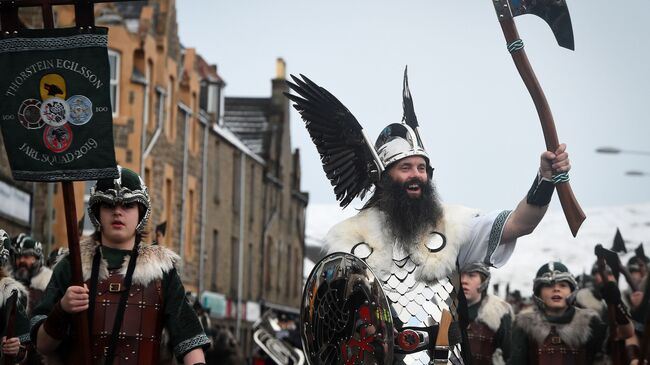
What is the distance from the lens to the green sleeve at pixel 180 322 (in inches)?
305

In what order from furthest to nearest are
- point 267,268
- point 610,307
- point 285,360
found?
point 267,268 → point 285,360 → point 610,307

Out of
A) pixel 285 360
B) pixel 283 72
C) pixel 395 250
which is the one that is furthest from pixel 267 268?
pixel 395 250

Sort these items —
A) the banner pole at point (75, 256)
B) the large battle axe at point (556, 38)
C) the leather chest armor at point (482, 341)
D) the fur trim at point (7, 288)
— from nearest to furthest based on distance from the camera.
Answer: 1. the banner pole at point (75, 256)
2. the large battle axe at point (556, 38)
3. the fur trim at point (7, 288)
4. the leather chest armor at point (482, 341)

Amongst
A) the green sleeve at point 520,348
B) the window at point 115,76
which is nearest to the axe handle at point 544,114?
the green sleeve at point 520,348

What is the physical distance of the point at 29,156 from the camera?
7.36 metres

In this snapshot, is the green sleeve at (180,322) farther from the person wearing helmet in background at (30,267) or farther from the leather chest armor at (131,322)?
the person wearing helmet in background at (30,267)

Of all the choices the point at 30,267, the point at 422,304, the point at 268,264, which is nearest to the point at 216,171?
the point at 268,264

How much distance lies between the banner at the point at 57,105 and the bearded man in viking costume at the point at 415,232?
201cm

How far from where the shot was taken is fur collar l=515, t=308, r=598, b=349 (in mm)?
11672

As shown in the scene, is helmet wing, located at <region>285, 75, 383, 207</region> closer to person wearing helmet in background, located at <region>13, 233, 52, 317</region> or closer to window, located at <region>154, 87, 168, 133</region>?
person wearing helmet in background, located at <region>13, 233, 52, 317</region>

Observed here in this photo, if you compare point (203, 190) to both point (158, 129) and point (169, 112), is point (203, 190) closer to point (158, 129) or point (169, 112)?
point (169, 112)

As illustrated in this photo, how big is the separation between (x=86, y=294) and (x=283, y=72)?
54.8 meters

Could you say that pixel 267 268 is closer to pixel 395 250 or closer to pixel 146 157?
pixel 146 157

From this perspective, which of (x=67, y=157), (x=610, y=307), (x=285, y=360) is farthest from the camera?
(x=285, y=360)
